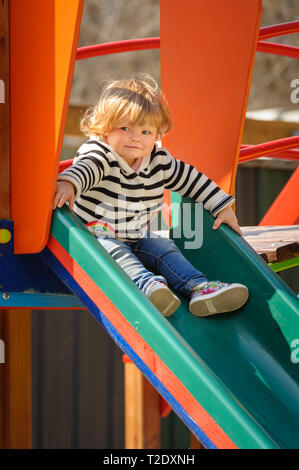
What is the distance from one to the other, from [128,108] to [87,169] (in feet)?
0.84

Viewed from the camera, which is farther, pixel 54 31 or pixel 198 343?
pixel 198 343

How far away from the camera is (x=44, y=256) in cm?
178

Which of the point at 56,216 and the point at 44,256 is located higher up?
the point at 56,216

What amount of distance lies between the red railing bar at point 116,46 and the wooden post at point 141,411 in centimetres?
174

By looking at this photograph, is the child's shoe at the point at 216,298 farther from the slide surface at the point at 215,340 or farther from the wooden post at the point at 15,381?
the wooden post at the point at 15,381

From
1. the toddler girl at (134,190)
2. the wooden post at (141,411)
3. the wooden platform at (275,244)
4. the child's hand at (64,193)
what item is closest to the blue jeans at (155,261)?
the toddler girl at (134,190)

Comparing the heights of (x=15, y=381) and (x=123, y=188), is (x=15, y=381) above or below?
below

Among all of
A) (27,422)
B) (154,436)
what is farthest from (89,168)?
(154,436)

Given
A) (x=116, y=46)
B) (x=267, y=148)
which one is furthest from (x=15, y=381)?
(x=116, y=46)

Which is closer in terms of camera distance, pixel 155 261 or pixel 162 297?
pixel 162 297

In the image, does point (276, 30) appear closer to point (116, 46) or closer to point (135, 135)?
point (116, 46)

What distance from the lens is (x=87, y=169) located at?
6.22 ft
